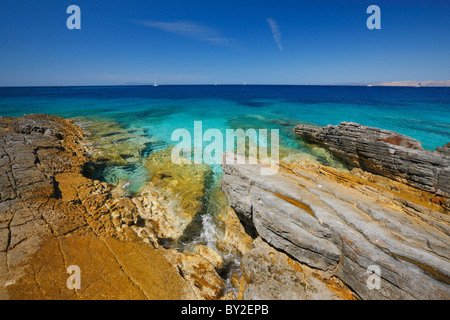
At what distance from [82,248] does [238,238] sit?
19.8 ft

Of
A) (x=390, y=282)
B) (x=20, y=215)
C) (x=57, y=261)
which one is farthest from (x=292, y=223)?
(x=20, y=215)

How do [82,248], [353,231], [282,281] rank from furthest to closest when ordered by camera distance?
[82,248] < [353,231] < [282,281]

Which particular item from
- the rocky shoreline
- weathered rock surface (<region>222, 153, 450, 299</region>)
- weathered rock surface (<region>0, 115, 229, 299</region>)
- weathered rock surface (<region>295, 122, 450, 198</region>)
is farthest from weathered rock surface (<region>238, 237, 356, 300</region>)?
weathered rock surface (<region>295, 122, 450, 198</region>)

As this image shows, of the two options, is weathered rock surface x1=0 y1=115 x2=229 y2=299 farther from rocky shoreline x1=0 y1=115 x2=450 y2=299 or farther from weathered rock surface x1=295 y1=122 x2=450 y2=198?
weathered rock surface x1=295 y1=122 x2=450 y2=198

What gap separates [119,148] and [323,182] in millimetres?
17682

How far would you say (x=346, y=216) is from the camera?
606 cm

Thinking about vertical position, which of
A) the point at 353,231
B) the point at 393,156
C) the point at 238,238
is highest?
the point at 393,156

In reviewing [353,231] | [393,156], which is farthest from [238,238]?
[393,156]

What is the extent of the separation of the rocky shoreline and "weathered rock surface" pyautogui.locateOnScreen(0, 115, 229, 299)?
3 cm

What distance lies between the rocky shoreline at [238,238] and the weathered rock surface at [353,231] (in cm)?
3

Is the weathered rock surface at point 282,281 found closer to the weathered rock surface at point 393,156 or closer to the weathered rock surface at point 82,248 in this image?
the weathered rock surface at point 82,248

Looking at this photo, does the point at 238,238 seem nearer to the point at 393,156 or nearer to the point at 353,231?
the point at 353,231

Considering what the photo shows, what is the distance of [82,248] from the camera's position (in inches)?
232

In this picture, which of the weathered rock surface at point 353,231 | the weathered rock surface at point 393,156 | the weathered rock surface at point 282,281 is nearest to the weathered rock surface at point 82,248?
the weathered rock surface at point 282,281
